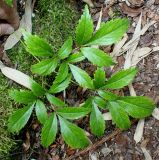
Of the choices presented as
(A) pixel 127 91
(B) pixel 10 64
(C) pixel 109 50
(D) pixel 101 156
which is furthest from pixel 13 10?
(D) pixel 101 156

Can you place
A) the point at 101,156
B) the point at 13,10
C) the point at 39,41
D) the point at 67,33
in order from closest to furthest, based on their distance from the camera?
1. the point at 39,41
2. the point at 101,156
3. the point at 13,10
4. the point at 67,33

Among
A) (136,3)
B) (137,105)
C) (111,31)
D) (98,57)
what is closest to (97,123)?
(137,105)

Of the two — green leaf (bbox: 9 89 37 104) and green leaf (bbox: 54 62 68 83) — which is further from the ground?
green leaf (bbox: 54 62 68 83)

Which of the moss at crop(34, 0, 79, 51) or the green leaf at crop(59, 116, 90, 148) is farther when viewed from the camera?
the moss at crop(34, 0, 79, 51)

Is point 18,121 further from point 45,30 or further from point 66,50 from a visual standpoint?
point 45,30

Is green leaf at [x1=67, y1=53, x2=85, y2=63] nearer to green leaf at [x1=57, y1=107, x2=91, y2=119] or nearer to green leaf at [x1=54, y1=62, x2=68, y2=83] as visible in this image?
green leaf at [x1=54, y1=62, x2=68, y2=83]

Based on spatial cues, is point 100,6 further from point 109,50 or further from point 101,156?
point 101,156

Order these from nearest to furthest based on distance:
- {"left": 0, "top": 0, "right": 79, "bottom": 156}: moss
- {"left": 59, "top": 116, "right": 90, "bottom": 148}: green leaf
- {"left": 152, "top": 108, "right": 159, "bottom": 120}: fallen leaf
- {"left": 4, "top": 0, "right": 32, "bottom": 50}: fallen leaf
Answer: {"left": 59, "top": 116, "right": 90, "bottom": 148}: green leaf
{"left": 152, "top": 108, "right": 159, "bottom": 120}: fallen leaf
{"left": 0, "top": 0, "right": 79, "bottom": 156}: moss
{"left": 4, "top": 0, "right": 32, "bottom": 50}: fallen leaf

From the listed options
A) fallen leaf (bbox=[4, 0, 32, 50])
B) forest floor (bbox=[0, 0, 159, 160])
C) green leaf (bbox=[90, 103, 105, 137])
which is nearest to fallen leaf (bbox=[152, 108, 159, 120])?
forest floor (bbox=[0, 0, 159, 160])
